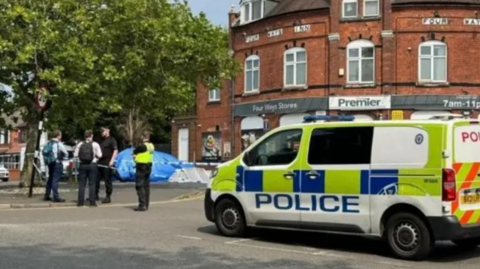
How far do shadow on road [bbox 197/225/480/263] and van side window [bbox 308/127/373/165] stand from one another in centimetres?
139

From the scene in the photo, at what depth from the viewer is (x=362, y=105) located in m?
32.1

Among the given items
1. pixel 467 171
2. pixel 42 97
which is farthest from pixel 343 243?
pixel 42 97

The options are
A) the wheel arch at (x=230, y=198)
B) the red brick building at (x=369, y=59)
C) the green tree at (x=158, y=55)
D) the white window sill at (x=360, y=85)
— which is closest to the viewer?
the wheel arch at (x=230, y=198)

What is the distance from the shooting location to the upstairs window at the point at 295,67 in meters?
33.8

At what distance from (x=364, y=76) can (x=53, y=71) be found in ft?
61.0

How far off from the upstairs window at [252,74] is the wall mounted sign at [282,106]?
976 millimetres

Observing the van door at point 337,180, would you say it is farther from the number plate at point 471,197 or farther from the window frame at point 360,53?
the window frame at point 360,53

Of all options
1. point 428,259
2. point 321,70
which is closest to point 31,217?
point 428,259

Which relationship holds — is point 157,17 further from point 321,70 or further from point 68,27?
point 321,70

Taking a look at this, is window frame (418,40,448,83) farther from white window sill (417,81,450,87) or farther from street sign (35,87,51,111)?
street sign (35,87,51,111)

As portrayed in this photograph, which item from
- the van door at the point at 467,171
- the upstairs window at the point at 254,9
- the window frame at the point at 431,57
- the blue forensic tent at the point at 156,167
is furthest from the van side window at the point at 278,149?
the upstairs window at the point at 254,9

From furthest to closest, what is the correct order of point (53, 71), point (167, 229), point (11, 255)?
point (53, 71)
point (167, 229)
point (11, 255)

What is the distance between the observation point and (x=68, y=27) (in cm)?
1852

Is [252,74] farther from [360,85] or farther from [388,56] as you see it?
[388,56]
